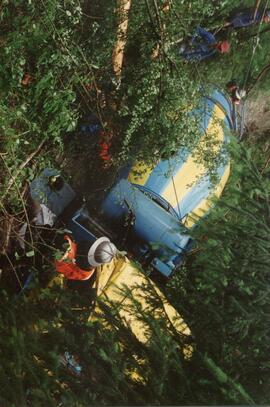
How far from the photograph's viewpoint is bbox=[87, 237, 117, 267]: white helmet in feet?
12.1

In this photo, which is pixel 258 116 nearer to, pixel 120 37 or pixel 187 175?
pixel 187 175

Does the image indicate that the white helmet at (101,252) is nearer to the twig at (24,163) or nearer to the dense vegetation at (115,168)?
the dense vegetation at (115,168)

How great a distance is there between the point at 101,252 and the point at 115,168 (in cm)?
120

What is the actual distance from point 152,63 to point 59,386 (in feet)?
8.88

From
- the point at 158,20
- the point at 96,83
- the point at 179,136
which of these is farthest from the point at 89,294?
the point at 158,20

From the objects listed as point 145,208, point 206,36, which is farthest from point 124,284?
point 206,36

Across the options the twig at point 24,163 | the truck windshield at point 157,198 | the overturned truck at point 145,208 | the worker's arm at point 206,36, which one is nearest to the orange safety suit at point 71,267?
the overturned truck at point 145,208

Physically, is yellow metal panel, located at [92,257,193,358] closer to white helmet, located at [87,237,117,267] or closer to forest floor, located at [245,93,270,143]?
white helmet, located at [87,237,117,267]

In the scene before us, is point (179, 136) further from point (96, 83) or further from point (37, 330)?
point (37, 330)

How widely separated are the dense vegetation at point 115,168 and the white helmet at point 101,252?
1.37ft

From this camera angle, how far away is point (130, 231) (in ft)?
13.9

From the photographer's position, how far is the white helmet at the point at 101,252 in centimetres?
370

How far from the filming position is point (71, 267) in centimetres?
388

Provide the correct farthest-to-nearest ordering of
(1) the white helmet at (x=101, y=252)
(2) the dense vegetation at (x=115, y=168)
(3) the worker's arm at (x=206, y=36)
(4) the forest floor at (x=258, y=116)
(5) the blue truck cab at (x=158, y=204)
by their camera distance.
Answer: (4) the forest floor at (x=258, y=116), (3) the worker's arm at (x=206, y=36), (5) the blue truck cab at (x=158, y=204), (1) the white helmet at (x=101, y=252), (2) the dense vegetation at (x=115, y=168)
